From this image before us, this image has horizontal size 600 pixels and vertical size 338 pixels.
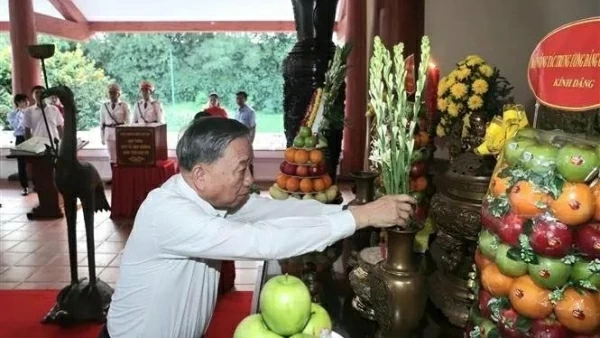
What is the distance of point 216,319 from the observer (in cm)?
294

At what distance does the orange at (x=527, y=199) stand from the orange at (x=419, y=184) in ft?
2.62

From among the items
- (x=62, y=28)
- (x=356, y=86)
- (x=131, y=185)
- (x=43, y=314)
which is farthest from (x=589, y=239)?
(x=62, y=28)

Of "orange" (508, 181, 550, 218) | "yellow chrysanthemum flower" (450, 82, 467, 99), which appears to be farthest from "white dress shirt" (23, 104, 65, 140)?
"orange" (508, 181, 550, 218)

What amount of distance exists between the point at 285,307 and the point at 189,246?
436mm

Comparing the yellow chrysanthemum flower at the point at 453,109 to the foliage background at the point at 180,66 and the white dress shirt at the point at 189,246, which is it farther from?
the foliage background at the point at 180,66

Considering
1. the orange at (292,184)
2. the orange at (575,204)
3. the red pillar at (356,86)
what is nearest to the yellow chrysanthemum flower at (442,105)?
the orange at (292,184)

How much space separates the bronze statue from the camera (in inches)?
104

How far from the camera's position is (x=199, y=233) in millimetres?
1151

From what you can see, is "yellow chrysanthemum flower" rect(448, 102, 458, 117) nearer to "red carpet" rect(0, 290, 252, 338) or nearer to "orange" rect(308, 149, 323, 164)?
"orange" rect(308, 149, 323, 164)

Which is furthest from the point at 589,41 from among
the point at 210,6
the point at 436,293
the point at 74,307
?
the point at 210,6

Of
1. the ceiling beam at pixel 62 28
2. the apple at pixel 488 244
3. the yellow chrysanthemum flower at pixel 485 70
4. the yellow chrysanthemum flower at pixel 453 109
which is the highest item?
the ceiling beam at pixel 62 28

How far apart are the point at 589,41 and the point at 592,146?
6.8 inches

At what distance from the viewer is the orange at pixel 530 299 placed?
0.93 metres

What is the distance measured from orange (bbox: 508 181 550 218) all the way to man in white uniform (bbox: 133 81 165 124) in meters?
7.04
